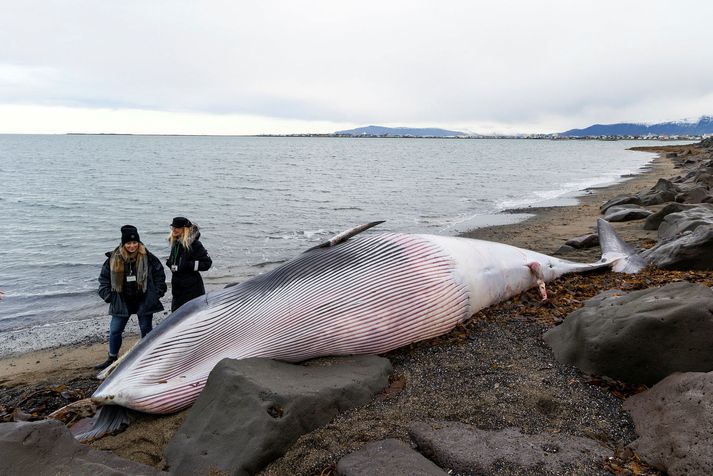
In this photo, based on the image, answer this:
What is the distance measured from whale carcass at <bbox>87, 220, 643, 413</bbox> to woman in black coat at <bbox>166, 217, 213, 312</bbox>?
177cm

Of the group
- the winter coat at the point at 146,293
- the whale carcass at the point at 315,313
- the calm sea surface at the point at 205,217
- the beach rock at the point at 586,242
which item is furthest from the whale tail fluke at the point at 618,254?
the calm sea surface at the point at 205,217

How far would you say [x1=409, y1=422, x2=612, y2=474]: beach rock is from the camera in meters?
3.26

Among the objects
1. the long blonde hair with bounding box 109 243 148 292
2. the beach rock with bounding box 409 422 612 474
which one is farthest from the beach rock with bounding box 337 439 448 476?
the long blonde hair with bounding box 109 243 148 292

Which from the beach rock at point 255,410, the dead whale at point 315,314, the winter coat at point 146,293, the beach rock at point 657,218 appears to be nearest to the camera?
the beach rock at point 255,410

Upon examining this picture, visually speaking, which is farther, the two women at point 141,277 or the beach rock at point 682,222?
the beach rock at point 682,222

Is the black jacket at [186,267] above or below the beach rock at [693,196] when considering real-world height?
below

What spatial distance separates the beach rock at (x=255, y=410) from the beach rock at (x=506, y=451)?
33.0 inches

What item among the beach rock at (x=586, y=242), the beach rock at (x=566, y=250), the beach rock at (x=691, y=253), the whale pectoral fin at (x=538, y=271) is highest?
the beach rock at (x=691, y=253)

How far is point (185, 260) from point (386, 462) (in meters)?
4.66

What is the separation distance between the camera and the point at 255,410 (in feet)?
13.3

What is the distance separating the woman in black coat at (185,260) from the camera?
7.02 m

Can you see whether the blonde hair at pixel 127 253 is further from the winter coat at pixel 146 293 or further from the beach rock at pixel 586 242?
the beach rock at pixel 586 242

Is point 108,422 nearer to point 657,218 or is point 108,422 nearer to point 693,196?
point 657,218

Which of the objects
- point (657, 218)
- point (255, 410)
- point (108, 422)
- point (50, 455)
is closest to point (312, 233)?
point (657, 218)
